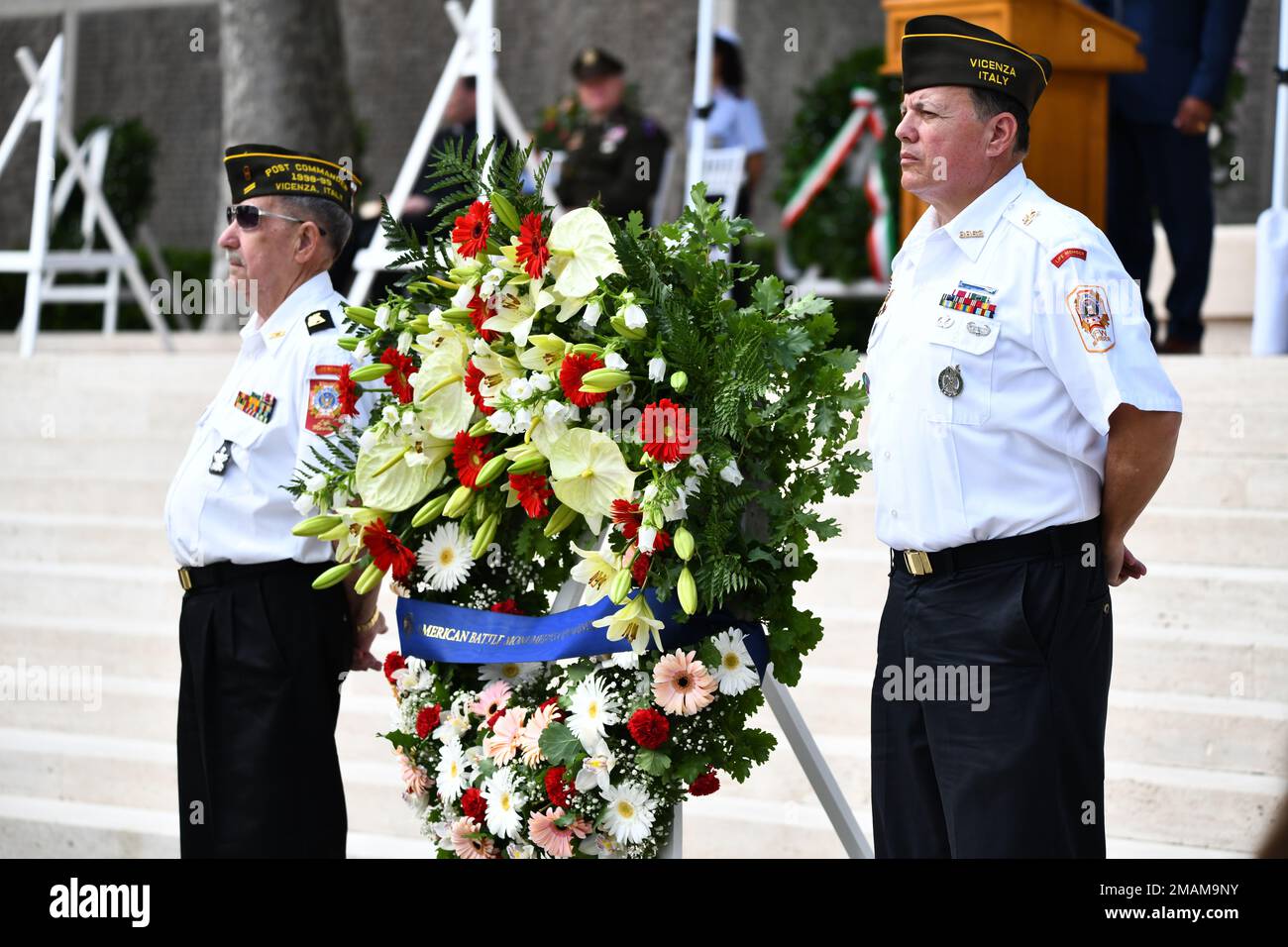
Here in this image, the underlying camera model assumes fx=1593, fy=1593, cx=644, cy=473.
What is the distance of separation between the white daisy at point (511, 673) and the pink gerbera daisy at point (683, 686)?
1.07 ft

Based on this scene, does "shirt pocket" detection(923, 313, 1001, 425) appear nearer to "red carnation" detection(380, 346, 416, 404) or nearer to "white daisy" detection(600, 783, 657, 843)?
"white daisy" detection(600, 783, 657, 843)

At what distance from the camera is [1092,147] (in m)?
6.16

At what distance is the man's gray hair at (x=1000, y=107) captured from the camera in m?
2.88

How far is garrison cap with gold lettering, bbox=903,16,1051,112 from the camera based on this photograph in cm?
286

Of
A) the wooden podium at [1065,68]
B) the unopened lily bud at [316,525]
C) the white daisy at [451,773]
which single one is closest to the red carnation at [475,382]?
the unopened lily bud at [316,525]

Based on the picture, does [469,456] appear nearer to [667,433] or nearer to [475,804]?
[667,433]

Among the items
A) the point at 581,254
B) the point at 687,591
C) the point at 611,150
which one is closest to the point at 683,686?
the point at 687,591

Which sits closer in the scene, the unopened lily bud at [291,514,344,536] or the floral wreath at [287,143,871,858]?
the floral wreath at [287,143,871,858]

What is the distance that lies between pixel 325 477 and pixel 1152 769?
8.73 feet

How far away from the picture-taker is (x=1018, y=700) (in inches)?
108

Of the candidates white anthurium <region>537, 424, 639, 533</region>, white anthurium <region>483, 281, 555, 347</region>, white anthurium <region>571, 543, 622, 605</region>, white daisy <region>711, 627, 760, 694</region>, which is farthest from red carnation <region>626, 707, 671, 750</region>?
white anthurium <region>483, 281, 555, 347</region>

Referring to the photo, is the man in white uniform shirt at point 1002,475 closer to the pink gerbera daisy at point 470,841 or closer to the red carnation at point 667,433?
the red carnation at point 667,433

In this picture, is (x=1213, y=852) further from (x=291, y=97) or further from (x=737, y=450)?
(x=291, y=97)

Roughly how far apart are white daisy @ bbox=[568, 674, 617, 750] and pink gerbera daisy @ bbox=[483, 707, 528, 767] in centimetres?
12
